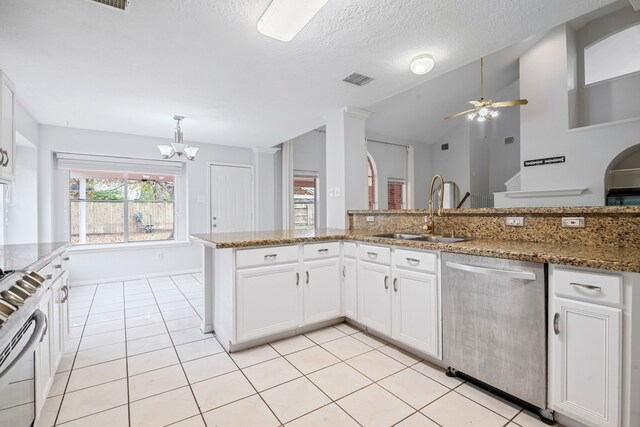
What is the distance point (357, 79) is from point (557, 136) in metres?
4.10

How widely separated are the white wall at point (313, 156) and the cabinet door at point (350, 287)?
3.75m

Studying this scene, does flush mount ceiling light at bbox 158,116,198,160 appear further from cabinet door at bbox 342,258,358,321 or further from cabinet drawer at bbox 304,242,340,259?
cabinet door at bbox 342,258,358,321

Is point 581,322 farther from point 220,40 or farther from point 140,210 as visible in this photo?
point 140,210

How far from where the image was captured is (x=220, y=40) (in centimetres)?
215

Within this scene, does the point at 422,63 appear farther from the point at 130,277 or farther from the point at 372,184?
the point at 130,277

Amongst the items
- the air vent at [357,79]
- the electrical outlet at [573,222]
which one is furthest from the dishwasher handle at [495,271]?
the air vent at [357,79]

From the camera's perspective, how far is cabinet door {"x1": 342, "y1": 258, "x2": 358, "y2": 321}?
2.64 metres

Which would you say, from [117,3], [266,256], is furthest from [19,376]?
[117,3]

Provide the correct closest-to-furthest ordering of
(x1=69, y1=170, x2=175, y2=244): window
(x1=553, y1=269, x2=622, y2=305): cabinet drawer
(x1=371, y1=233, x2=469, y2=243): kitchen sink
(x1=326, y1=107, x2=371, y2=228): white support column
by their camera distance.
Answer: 1. (x1=553, y1=269, x2=622, y2=305): cabinet drawer
2. (x1=371, y1=233, x2=469, y2=243): kitchen sink
3. (x1=326, y1=107, x2=371, y2=228): white support column
4. (x1=69, y1=170, x2=175, y2=244): window

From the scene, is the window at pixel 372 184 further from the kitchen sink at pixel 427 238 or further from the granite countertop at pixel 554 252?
the granite countertop at pixel 554 252

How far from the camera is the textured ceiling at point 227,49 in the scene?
1.83 meters

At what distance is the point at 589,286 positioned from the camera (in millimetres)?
1317

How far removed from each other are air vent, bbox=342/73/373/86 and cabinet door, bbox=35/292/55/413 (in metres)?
2.81

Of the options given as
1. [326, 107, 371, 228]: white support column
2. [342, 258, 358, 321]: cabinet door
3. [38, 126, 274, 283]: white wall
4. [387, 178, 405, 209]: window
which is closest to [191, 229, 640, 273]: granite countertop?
[342, 258, 358, 321]: cabinet door
